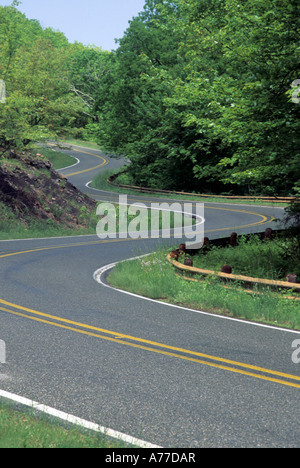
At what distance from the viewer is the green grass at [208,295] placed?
10.3 meters

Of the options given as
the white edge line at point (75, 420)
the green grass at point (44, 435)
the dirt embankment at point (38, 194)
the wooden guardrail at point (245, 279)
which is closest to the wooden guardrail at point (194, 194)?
the dirt embankment at point (38, 194)

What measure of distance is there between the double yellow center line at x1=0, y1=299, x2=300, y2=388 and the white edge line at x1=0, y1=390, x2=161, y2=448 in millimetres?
2396

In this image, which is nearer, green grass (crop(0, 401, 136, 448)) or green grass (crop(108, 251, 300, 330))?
green grass (crop(0, 401, 136, 448))

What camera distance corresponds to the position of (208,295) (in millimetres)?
11484

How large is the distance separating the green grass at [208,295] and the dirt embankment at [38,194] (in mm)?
13144

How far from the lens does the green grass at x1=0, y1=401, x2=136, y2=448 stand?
472 cm

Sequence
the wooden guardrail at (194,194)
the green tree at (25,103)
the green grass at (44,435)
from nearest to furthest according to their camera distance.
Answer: the green grass at (44,435)
the green tree at (25,103)
the wooden guardrail at (194,194)

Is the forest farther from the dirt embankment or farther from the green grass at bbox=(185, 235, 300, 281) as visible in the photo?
the green grass at bbox=(185, 235, 300, 281)

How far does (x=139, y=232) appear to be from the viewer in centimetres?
2722

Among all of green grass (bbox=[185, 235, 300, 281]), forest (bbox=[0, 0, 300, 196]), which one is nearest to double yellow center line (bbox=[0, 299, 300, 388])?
green grass (bbox=[185, 235, 300, 281])

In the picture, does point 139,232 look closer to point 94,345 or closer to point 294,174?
point 294,174

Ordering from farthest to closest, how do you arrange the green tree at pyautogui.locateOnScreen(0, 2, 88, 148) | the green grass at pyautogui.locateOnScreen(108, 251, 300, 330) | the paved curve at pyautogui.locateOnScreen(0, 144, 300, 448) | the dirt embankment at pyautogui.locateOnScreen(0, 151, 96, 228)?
the dirt embankment at pyautogui.locateOnScreen(0, 151, 96, 228), the green tree at pyautogui.locateOnScreen(0, 2, 88, 148), the green grass at pyautogui.locateOnScreen(108, 251, 300, 330), the paved curve at pyautogui.locateOnScreen(0, 144, 300, 448)

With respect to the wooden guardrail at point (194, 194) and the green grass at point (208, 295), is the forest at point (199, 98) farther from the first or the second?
the green grass at point (208, 295)

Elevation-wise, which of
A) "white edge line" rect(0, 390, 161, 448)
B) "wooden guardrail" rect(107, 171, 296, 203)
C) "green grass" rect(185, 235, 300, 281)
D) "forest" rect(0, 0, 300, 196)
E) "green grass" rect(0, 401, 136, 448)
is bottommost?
"wooden guardrail" rect(107, 171, 296, 203)
